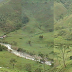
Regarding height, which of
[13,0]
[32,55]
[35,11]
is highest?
[13,0]

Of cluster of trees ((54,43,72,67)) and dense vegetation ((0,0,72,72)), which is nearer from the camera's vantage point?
cluster of trees ((54,43,72,67))

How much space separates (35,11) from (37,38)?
150 ft

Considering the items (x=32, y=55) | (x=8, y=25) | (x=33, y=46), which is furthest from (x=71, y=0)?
(x=32, y=55)

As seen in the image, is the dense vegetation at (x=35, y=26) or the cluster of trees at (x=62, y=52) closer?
the cluster of trees at (x=62, y=52)

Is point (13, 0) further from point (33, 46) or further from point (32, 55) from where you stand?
point (32, 55)

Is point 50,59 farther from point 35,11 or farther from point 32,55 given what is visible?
point 35,11

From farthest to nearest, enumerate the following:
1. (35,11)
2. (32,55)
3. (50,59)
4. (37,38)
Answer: (35,11) < (37,38) < (32,55) < (50,59)

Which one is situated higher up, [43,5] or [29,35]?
[43,5]

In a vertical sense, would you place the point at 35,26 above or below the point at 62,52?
below

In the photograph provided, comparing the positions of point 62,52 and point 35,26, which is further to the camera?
point 35,26

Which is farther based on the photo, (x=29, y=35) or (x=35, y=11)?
(x=35, y=11)

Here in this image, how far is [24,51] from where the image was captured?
2825 inches

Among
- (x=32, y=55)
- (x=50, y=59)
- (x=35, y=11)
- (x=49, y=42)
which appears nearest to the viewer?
(x=50, y=59)

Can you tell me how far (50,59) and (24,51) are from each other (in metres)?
14.8
